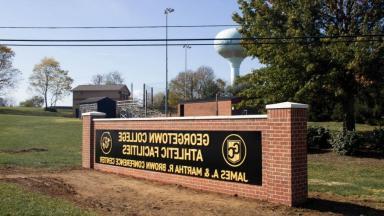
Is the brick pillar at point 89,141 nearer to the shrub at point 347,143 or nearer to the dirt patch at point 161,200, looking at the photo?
the dirt patch at point 161,200

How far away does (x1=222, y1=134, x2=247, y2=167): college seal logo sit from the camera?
10117mm

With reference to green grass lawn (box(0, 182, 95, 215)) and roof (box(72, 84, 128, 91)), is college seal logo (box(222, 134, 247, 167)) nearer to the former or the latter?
green grass lawn (box(0, 182, 95, 215))

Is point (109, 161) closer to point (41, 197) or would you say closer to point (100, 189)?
point (100, 189)

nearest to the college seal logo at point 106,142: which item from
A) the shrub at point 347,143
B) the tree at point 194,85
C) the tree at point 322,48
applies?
the tree at point 322,48

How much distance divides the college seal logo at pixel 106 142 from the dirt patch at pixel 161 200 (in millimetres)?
2215

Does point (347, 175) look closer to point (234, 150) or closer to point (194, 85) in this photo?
point (234, 150)

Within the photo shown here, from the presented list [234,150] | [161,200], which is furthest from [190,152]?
[161,200]

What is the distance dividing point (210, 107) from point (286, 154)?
131 feet

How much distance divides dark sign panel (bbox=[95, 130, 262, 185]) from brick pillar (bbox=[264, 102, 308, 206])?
1.36 feet

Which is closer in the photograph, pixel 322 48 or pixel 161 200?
pixel 161 200

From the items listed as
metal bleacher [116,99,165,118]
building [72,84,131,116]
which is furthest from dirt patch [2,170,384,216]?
building [72,84,131,116]

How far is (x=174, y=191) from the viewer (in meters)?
11.0

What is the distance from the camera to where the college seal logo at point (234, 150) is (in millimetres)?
10117

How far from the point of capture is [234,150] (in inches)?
408
